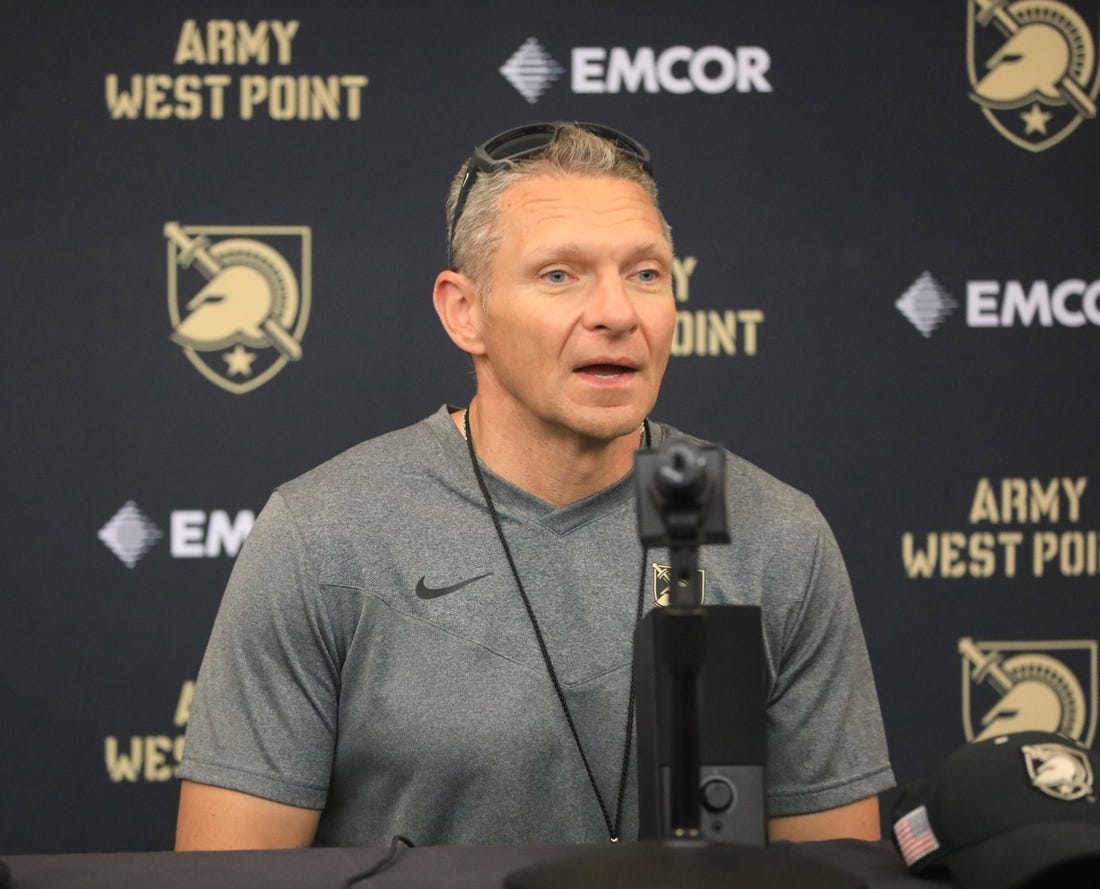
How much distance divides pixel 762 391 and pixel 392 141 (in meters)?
0.83

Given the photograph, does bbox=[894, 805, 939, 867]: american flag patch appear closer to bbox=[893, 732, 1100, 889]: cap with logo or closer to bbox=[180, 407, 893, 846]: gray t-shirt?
bbox=[893, 732, 1100, 889]: cap with logo

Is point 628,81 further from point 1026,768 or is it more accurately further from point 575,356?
point 1026,768

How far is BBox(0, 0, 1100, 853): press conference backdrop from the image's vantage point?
8.93 feet

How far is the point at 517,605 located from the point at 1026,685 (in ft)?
4.54

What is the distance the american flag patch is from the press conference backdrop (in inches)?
64.2

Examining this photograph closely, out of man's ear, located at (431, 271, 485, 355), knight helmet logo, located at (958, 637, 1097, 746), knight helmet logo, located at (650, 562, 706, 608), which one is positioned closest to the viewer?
knight helmet logo, located at (650, 562, 706, 608)

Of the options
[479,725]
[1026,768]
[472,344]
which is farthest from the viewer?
[472,344]

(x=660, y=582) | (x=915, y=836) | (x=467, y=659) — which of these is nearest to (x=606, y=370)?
(x=660, y=582)

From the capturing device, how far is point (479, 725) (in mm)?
1789

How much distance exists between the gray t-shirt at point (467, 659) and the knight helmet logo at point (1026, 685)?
99cm

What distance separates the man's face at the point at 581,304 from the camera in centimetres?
185

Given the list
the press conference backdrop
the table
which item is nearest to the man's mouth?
the table

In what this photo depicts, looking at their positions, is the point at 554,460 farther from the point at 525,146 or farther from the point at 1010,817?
the point at 1010,817

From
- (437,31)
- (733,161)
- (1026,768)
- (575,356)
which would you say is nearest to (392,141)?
(437,31)
